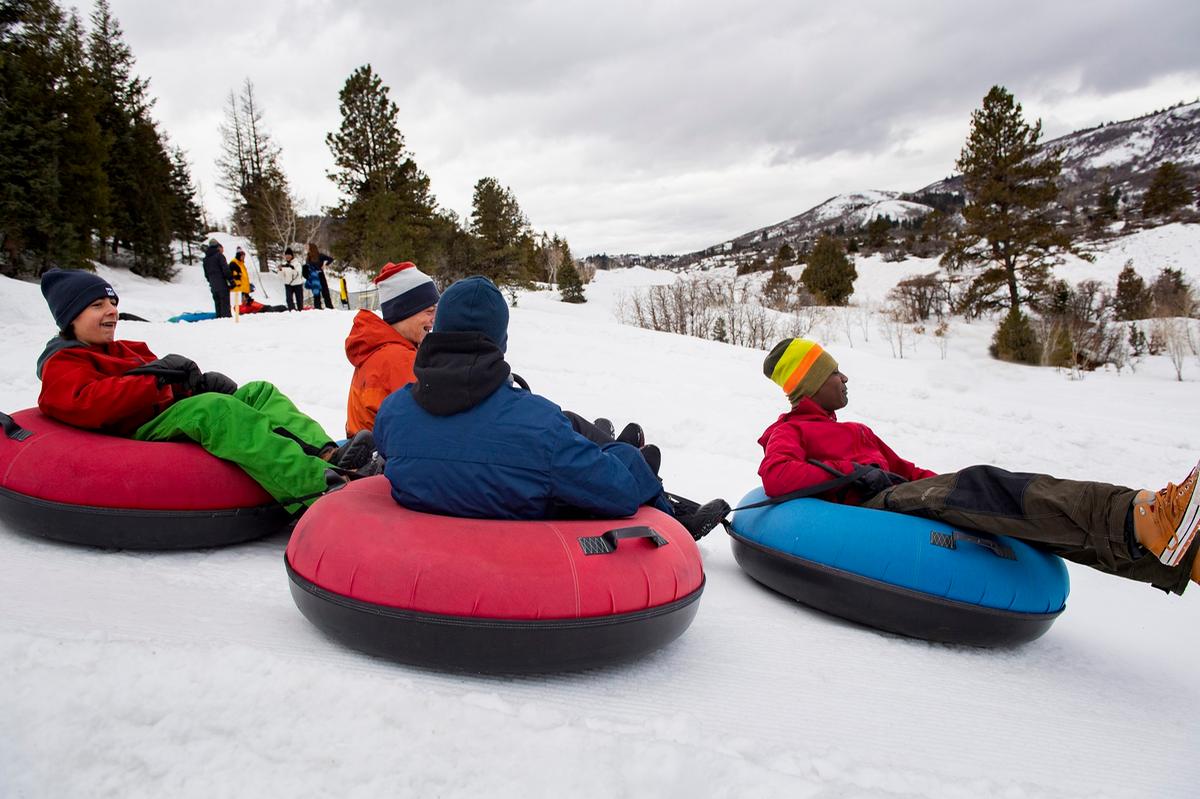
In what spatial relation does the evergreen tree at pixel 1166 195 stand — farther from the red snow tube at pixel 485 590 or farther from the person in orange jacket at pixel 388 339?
the red snow tube at pixel 485 590

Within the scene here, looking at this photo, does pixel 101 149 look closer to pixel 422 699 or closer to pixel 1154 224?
pixel 422 699

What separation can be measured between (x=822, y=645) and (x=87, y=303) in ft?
12.7

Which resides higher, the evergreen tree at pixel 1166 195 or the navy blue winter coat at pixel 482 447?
the evergreen tree at pixel 1166 195

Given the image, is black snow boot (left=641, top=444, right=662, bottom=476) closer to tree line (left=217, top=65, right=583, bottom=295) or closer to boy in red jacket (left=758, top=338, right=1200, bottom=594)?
boy in red jacket (left=758, top=338, right=1200, bottom=594)

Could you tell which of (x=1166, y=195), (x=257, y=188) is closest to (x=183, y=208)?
(x=257, y=188)

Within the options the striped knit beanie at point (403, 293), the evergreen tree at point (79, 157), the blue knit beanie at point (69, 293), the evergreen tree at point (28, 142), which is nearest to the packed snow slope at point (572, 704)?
the blue knit beanie at point (69, 293)

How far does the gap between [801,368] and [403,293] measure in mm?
2447

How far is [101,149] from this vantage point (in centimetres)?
2242

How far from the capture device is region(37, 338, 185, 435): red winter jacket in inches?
122

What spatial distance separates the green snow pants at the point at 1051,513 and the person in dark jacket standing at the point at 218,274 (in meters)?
14.1

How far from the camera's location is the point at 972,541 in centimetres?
291

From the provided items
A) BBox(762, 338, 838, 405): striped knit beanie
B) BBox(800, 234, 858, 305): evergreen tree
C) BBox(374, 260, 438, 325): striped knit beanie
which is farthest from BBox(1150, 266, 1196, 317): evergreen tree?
BBox(374, 260, 438, 325): striped knit beanie

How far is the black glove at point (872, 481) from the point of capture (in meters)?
3.40

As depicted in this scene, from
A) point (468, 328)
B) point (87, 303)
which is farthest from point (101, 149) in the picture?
point (468, 328)
